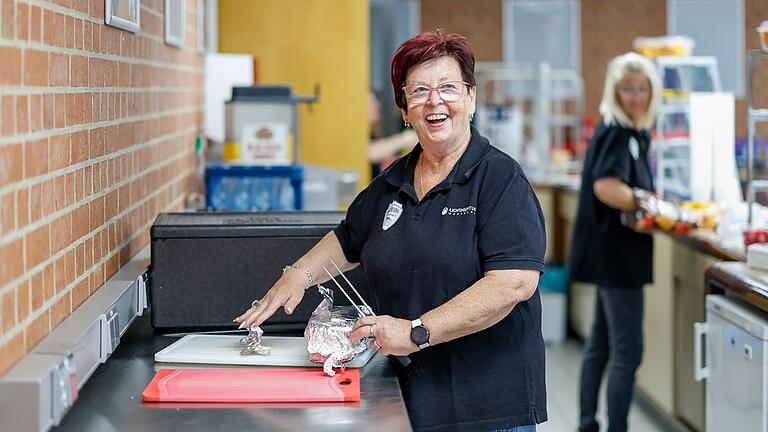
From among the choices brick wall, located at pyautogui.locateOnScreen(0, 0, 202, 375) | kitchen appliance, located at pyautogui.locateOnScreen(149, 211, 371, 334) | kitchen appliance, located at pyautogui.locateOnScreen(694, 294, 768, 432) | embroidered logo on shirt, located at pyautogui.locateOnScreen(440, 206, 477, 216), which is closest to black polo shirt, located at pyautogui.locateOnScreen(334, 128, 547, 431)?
embroidered logo on shirt, located at pyautogui.locateOnScreen(440, 206, 477, 216)

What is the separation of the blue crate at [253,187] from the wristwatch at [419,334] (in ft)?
6.90

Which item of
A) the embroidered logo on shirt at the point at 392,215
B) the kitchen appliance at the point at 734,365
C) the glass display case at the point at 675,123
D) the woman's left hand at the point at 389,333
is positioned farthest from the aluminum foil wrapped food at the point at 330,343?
the glass display case at the point at 675,123

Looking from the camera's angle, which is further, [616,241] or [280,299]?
[616,241]

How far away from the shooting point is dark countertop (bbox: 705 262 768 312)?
123 inches

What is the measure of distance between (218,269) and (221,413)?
723 mm

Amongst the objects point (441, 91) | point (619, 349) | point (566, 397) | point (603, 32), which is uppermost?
point (603, 32)

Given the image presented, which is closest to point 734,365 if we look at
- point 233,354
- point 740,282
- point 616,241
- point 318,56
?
point 740,282

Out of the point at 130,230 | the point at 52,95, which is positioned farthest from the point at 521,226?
the point at 130,230

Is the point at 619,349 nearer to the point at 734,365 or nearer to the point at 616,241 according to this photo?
the point at 616,241

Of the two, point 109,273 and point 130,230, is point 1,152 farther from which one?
point 130,230

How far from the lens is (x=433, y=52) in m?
2.24

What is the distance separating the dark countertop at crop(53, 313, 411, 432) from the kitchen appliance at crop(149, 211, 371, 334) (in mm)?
403

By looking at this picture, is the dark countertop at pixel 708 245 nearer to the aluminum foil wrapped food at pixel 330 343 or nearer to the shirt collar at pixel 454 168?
the shirt collar at pixel 454 168

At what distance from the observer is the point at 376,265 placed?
2314 mm
